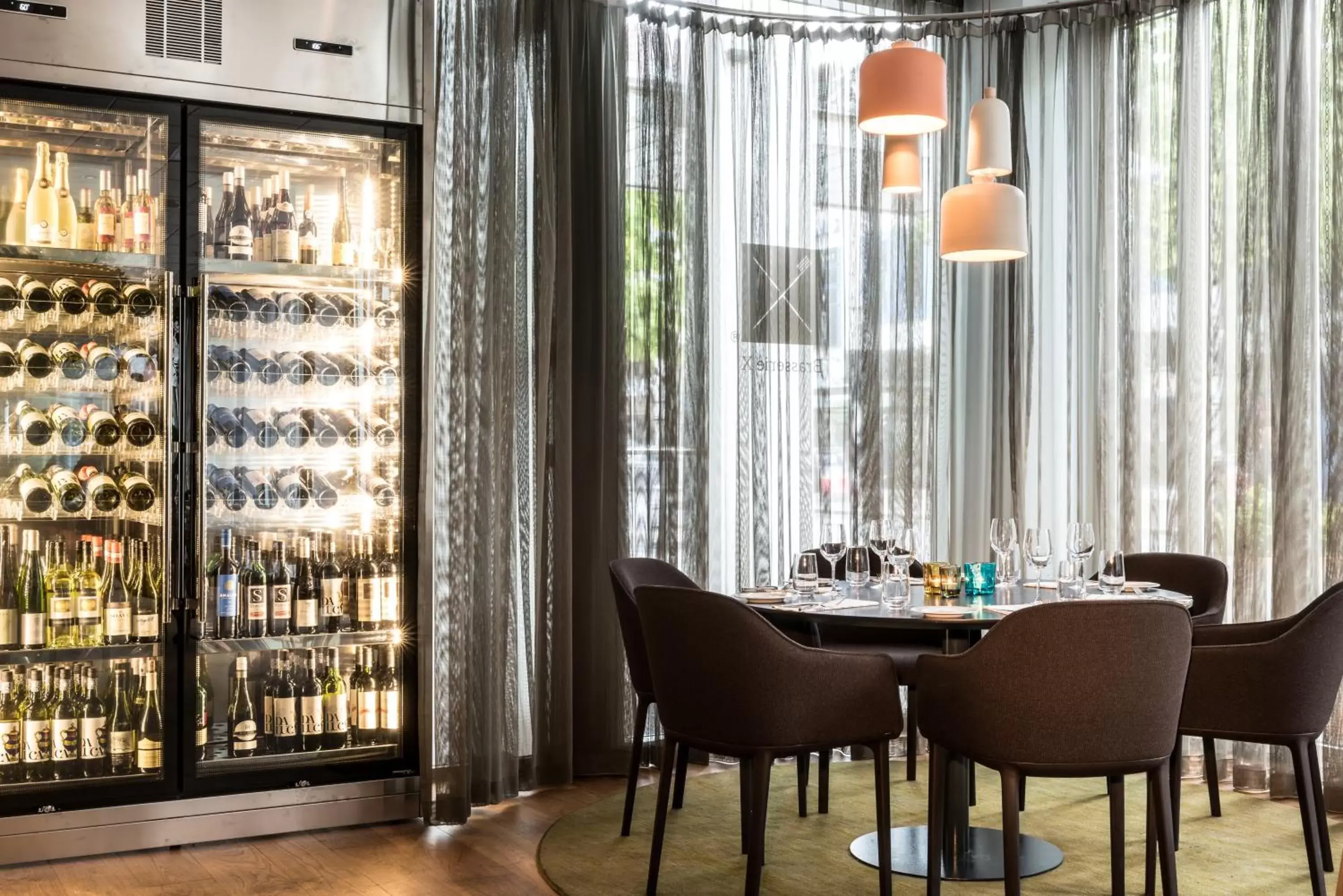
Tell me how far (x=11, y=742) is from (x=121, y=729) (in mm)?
329

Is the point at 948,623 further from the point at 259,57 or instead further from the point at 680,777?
the point at 259,57

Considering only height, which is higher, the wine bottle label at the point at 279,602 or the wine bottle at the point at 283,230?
the wine bottle at the point at 283,230

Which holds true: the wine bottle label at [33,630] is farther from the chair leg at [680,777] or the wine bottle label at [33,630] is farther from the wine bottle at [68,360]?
the chair leg at [680,777]

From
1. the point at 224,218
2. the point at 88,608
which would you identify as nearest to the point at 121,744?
the point at 88,608

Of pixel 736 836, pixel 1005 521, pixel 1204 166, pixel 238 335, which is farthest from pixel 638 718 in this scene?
pixel 1204 166

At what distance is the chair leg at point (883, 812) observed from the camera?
11.0 ft

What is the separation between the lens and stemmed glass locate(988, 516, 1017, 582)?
394cm

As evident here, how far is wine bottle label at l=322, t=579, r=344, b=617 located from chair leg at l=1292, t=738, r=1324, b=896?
10.2 ft

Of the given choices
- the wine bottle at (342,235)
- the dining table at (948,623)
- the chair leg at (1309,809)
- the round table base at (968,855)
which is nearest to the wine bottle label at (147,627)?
the wine bottle at (342,235)

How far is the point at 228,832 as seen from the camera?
424cm

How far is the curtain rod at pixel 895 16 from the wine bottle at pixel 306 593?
8.26ft

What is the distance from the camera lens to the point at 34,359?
4.14m

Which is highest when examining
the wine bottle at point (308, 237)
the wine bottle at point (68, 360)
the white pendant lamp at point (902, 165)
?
the white pendant lamp at point (902, 165)

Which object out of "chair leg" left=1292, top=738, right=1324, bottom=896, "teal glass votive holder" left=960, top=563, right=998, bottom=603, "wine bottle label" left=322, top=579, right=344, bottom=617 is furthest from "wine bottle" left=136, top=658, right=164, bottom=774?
"chair leg" left=1292, top=738, right=1324, bottom=896
